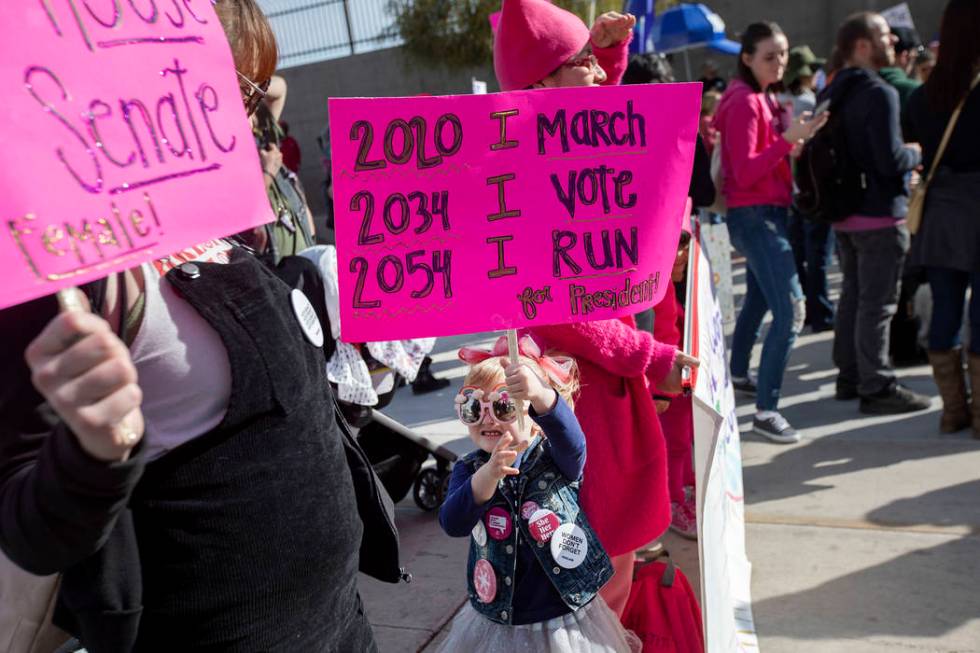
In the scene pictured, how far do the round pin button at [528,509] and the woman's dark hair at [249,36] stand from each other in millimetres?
1081

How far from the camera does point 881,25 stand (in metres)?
4.66

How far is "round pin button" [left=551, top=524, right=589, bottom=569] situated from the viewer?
2.03m

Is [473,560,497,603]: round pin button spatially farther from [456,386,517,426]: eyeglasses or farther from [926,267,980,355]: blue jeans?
[926,267,980,355]: blue jeans

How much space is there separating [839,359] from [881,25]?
5.97 ft

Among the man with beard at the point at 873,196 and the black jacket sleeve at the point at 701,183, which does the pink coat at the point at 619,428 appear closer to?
the black jacket sleeve at the point at 701,183

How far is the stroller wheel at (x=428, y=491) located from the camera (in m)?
4.05

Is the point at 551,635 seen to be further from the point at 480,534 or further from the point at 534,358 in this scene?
the point at 534,358

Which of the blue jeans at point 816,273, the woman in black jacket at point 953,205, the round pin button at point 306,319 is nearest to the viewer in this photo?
the round pin button at point 306,319

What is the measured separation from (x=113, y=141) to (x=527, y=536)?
4.24ft

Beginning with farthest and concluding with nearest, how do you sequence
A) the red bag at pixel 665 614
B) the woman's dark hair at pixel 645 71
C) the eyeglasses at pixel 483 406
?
1. the woman's dark hair at pixel 645 71
2. the red bag at pixel 665 614
3. the eyeglasses at pixel 483 406

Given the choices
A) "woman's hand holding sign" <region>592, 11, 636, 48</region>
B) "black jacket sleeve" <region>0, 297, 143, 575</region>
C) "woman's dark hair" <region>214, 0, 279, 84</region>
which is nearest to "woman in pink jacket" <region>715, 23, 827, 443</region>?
"woman's hand holding sign" <region>592, 11, 636, 48</region>

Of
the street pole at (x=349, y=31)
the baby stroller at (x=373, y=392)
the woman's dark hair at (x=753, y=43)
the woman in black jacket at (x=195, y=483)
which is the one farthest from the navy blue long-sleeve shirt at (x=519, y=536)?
the street pole at (x=349, y=31)

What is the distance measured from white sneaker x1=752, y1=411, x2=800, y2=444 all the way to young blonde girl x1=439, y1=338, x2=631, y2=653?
2.65 m

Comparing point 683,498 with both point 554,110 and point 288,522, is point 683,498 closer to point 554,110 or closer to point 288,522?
point 554,110
